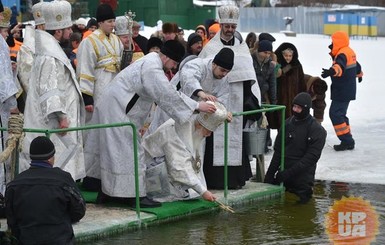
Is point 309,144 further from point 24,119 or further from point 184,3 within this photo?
point 184,3

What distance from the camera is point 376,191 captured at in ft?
35.3

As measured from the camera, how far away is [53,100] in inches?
334

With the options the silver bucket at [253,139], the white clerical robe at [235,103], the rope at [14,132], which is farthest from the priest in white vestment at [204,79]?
the rope at [14,132]

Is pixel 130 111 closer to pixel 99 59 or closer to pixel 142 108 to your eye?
pixel 142 108

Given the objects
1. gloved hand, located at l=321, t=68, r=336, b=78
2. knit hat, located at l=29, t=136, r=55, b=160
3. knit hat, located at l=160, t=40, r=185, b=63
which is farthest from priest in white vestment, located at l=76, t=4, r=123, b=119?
gloved hand, located at l=321, t=68, r=336, b=78

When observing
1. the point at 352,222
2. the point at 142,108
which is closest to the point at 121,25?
the point at 142,108

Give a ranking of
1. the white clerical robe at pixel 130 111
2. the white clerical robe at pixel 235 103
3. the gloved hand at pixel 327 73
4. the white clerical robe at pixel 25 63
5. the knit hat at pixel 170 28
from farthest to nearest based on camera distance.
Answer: the gloved hand at pixel 327 73 → the knit hat at pixel 170 28 → the white clerical robe at pixel 235 103 → the white clerical robe at pixel 25 63 → the white clerical robe at pixel 130 111

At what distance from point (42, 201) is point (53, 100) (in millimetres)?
2046

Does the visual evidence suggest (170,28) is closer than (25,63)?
No

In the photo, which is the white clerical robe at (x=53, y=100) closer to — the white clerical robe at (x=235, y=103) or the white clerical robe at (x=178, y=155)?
the white clerical robe at (x=178, y=155)

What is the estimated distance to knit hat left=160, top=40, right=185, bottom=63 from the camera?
8.85m

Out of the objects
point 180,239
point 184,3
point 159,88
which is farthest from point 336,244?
point 184,3

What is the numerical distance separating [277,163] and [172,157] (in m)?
1.74

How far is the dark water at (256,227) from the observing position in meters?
8.43
